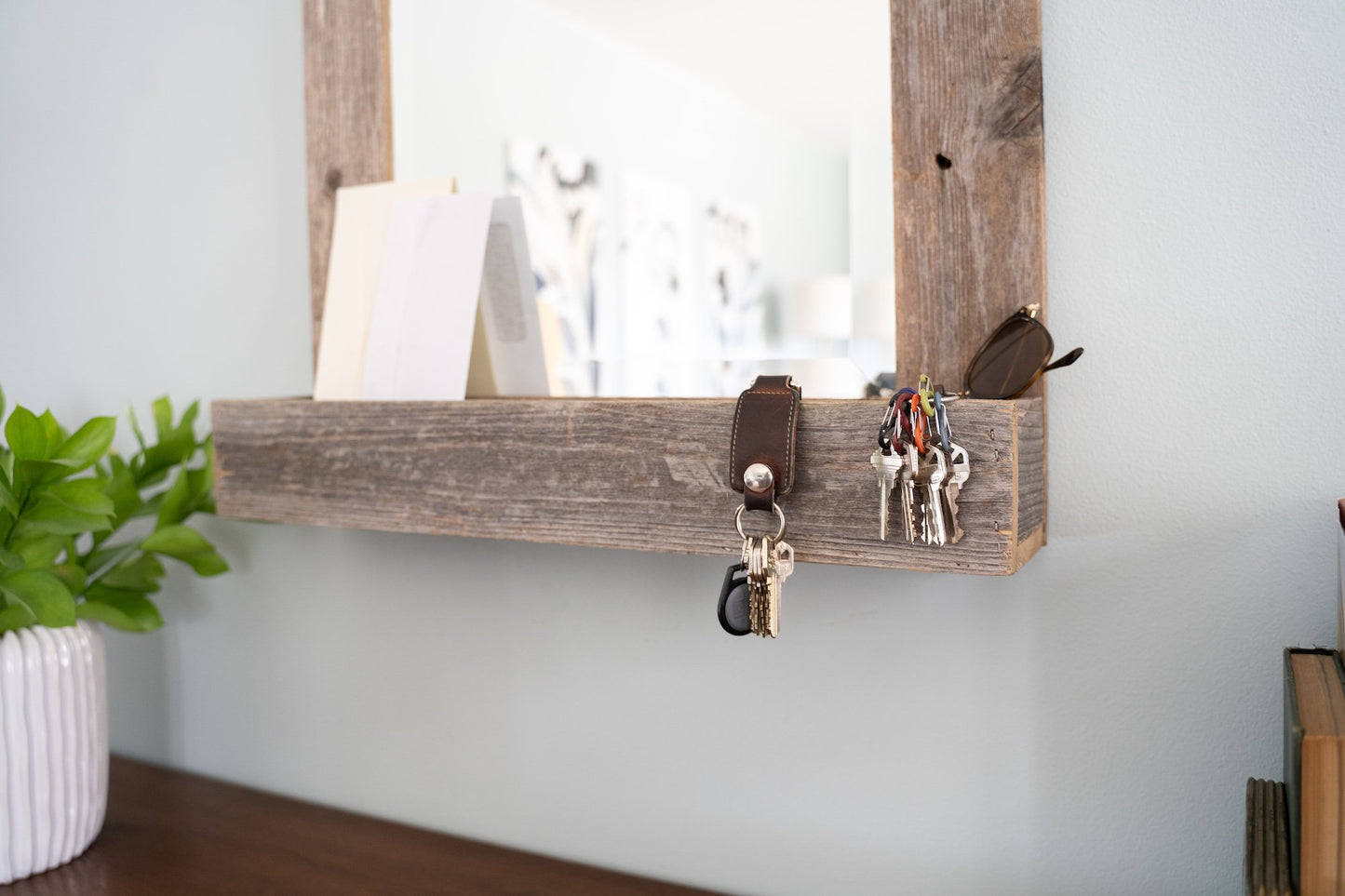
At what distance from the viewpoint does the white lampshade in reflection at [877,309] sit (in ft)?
2.51

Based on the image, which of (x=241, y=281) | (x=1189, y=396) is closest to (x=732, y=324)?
(x=1189, y=396)

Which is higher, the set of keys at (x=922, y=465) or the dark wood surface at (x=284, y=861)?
the set of keys at (x=922, y=465)

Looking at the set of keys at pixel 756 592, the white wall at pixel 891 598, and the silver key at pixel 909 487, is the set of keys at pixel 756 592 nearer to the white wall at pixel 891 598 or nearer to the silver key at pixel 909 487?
the silver key at pixel 909 487

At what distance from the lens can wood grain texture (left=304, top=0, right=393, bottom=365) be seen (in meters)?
0.99

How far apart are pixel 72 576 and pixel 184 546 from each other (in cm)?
12

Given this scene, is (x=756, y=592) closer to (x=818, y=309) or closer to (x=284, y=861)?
(x=818, y=309)

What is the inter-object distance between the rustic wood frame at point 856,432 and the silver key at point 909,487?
0.02m

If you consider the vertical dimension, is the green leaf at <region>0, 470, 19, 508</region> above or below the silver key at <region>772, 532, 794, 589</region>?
above

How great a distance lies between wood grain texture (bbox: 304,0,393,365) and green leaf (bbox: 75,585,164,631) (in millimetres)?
348

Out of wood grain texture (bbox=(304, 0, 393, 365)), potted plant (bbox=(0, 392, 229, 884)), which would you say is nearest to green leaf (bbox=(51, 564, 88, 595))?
potted plant (bbox=(0, 392, 229, 884))

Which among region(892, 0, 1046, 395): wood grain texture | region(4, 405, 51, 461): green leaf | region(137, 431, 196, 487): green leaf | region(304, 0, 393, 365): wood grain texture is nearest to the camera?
region(892, 0, 1046, 395): wood grain texture

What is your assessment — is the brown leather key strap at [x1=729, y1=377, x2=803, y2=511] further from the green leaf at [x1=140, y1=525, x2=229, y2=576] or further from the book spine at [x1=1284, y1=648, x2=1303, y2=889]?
the green leaf at [x1=140, y1=525, x2=229, y2=576]

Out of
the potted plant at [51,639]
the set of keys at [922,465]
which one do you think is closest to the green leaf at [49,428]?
the potted plant at [51,639]

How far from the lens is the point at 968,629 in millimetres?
773
